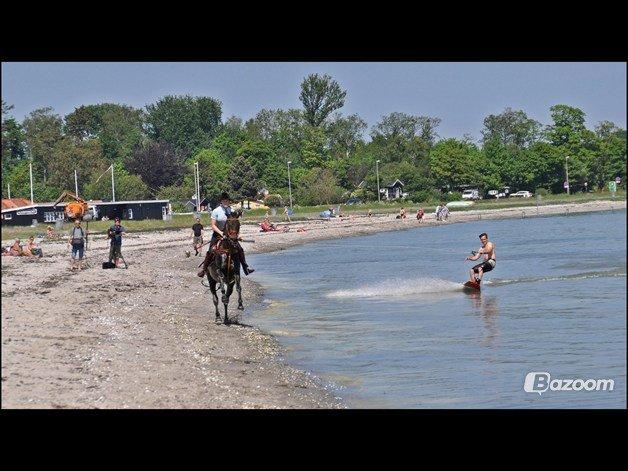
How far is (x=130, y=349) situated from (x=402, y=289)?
17.3 m

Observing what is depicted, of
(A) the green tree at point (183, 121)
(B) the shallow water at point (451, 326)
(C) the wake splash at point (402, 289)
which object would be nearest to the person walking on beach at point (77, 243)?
(B) the shallow water at point (451, 326)

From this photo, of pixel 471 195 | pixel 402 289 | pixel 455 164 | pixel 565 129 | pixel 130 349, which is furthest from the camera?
pixel 471 195

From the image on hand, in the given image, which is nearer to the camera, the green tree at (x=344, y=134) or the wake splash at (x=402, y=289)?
the wake splash at (x=402, y=289)

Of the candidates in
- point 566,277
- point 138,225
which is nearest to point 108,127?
point 138,225

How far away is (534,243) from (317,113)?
8927 cm

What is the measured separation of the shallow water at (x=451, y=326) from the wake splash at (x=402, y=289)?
0.05m

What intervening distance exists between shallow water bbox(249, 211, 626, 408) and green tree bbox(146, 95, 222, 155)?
346ft

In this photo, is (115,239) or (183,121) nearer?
(115,239)

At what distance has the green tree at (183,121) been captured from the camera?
509 feet

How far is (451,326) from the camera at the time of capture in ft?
78.7

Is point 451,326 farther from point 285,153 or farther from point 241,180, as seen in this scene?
point 285,153

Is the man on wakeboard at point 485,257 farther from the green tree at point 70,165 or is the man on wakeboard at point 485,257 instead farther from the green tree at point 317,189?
the green tree at point 317,189
